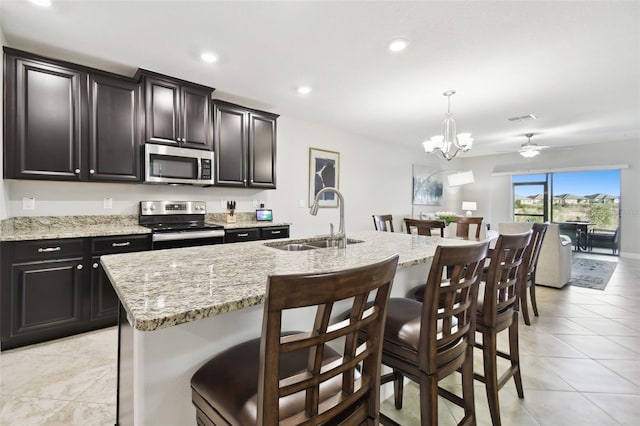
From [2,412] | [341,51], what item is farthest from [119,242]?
[341,51]

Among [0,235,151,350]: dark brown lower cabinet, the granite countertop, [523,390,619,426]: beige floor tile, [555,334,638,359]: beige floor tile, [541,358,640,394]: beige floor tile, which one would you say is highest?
the granite countertop

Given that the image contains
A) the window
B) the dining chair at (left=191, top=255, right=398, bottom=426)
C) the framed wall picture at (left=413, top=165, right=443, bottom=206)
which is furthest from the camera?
the framed wall picture at (left=413, top=165, right=443, bottom=206)

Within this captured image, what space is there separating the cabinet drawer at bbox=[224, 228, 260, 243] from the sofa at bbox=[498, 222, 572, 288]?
3.58m

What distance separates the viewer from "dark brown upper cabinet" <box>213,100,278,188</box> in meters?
3.54

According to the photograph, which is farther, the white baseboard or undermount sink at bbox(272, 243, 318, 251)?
the white baseboard

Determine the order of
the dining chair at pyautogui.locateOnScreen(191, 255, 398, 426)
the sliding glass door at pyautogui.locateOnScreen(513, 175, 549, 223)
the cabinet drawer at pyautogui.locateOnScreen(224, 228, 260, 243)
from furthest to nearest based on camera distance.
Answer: the sliding glass door at pyautogui.locateOnScreen(513, 175, 549, 223) → the cabinet drawer at pyautogui.locateOnScreen(224, 228, 260, 243) → the dining chair at pyautogui.locateOnScreen(191, 255, 398, 426)

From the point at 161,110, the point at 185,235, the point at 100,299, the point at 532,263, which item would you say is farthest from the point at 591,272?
the point at 100,299

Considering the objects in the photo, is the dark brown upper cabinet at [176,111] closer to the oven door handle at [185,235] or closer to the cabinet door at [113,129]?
the cabinet door at [113,129]

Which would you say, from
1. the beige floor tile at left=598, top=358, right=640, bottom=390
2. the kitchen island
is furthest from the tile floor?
the kitchen island

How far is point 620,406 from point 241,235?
10.9 ft

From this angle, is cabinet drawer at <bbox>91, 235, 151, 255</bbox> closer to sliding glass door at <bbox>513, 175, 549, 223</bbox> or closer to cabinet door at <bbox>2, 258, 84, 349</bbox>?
cabinet door at <bbox>2, 258, 84, 349</bbox>

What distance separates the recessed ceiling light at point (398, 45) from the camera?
2.43 metres

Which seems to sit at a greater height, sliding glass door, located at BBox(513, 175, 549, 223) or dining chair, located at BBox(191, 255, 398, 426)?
sliding glass door, located at BBox(513, 175, 549, 223)

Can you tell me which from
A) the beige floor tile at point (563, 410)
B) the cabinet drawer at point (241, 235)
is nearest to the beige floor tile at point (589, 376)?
the beige floor tile at point (563, 410)
